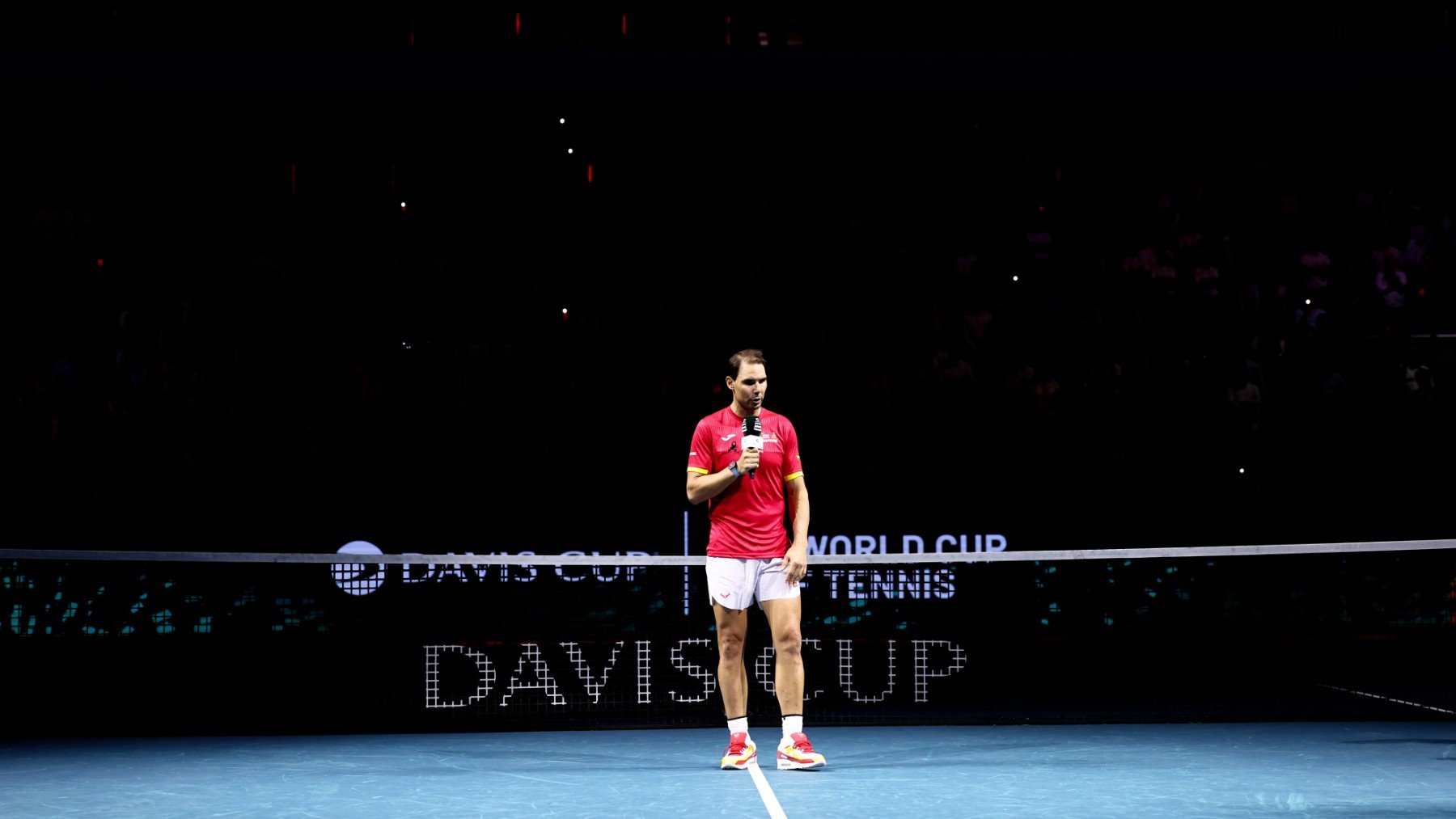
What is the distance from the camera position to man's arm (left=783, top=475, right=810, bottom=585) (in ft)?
23.5

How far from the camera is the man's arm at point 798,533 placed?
7.17m

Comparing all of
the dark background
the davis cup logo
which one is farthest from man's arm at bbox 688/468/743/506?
the dark background

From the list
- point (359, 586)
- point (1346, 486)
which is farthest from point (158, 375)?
point (1346, 486)

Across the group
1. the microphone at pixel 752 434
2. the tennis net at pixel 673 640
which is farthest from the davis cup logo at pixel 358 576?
the microphone at pixel 752 434

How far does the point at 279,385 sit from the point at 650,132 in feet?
14.9

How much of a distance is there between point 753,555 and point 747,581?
125 millimetres

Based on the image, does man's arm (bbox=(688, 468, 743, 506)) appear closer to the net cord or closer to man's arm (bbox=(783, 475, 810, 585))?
man's arm (bbox=(783, 475, 810, 585))

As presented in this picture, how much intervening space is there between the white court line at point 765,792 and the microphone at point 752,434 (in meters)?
1.35

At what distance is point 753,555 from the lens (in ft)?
23.9

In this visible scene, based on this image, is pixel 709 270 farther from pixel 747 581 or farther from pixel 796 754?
pixel 796 754

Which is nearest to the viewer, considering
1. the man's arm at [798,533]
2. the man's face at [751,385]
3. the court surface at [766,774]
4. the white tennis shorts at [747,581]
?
the court surface at [766,774]

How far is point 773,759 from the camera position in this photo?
7902 millimetres

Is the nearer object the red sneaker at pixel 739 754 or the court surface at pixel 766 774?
the court surface at pixel 766 774

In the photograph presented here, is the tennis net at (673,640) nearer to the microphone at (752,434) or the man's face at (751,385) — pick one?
the microphone at (752,434)
